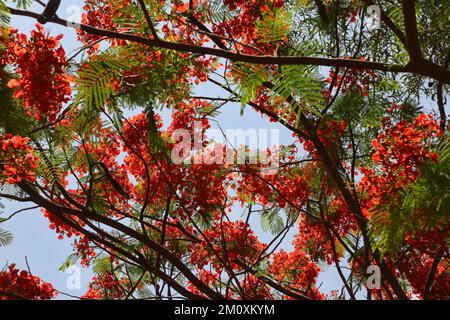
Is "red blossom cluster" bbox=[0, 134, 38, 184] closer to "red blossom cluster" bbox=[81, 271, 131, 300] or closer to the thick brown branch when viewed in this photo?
the thick brown branch

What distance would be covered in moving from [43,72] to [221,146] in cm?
258

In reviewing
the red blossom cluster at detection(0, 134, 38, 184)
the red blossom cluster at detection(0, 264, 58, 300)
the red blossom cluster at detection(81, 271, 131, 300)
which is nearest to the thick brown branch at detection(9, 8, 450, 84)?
the red blossom cluster at detection(0, 134, 38, 184)

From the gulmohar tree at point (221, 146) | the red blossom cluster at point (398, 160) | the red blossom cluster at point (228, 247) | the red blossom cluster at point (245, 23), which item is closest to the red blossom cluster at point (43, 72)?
the gulmohar tree at point (221, 146)

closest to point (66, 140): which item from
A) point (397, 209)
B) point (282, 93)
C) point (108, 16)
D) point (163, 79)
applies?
point (108, 16)

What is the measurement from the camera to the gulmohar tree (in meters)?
2.51

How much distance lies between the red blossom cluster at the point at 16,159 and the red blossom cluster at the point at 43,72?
1.20 feet

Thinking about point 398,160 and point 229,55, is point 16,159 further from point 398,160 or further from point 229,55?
point 398,160

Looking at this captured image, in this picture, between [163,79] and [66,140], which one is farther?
[66,140]

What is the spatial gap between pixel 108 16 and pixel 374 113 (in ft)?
8.74

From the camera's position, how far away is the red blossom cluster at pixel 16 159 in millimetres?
3229

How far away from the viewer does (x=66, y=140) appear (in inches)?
178

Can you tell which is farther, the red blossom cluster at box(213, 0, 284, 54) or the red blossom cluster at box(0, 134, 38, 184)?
the red blossom cluster at box(213, 0, 284, 54)

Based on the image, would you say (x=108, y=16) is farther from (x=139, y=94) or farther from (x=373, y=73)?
(x=373, y=73)

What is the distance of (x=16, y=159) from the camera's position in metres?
3.30
